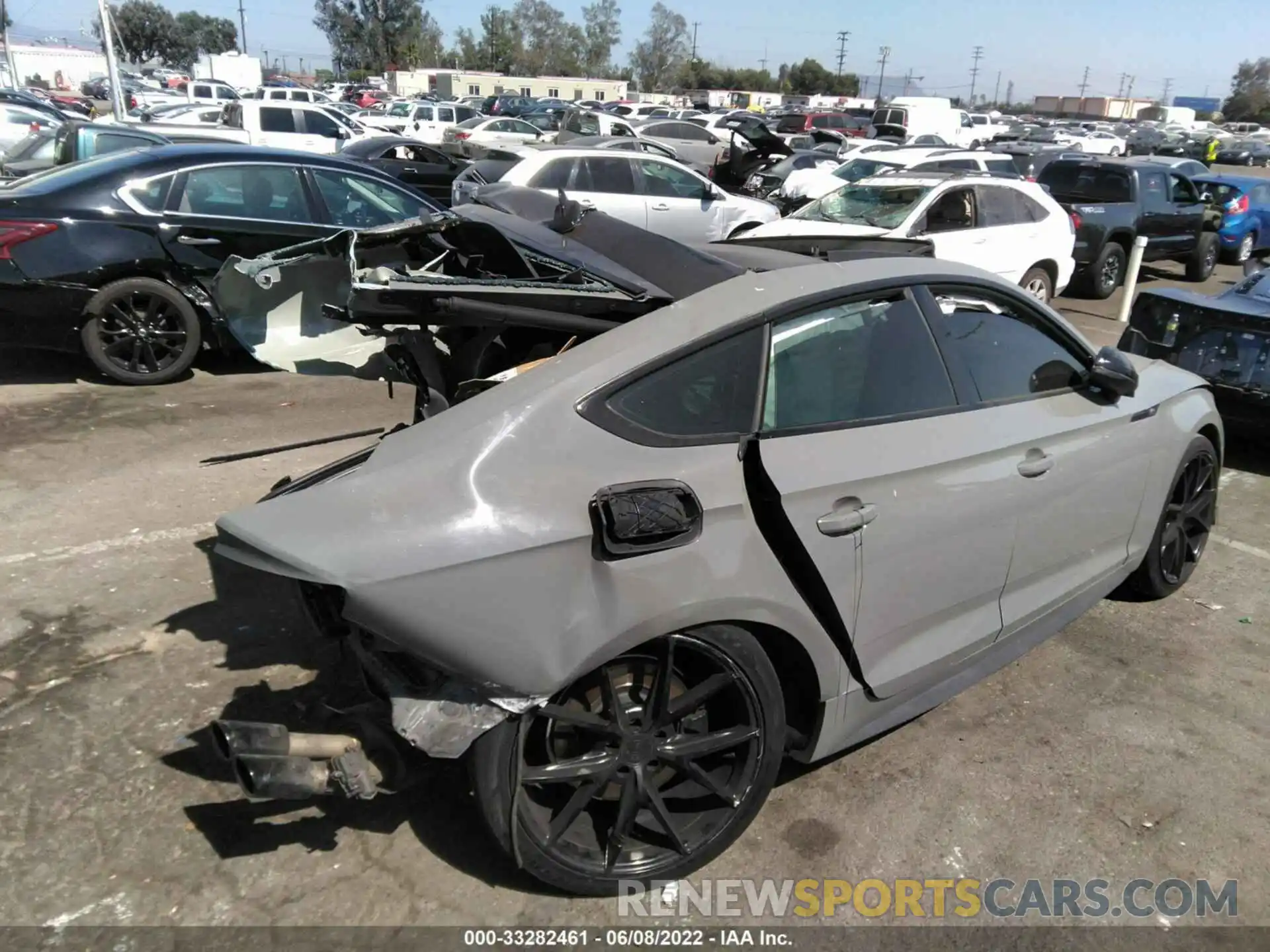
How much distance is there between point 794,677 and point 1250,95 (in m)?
133

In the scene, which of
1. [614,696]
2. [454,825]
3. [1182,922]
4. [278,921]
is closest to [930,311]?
[614,696]

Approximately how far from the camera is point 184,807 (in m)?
3.01

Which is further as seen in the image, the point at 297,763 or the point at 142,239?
the point at 142,239

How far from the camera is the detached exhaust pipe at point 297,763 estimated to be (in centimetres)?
238

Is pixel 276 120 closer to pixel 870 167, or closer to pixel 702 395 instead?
pixel 870 167

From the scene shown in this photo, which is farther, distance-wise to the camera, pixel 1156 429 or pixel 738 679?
pixel 1156 429

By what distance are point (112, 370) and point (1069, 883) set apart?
6.76m

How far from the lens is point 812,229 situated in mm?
10492

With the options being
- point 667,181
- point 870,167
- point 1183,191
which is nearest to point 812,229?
point 667,181

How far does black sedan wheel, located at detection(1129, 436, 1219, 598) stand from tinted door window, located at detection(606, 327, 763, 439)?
2.51 meters

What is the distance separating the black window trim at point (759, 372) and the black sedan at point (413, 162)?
11090 mm

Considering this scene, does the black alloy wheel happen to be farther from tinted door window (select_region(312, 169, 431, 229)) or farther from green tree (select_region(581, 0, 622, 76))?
green tree (select_region(581, 0, 622, 76))

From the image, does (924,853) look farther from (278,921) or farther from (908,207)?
(908,207)

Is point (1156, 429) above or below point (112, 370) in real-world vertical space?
above
